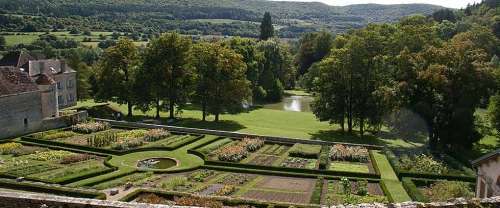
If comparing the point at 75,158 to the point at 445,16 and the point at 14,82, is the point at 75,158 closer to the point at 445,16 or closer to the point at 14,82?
the point at 14,82

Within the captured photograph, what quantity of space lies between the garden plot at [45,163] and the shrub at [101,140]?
2303 mm

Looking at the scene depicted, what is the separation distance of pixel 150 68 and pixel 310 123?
17142mm

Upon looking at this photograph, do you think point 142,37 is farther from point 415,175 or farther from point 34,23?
point 415,175

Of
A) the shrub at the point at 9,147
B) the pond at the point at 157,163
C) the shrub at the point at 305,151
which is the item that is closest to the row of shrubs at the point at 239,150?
the shrub at the point at 305,151

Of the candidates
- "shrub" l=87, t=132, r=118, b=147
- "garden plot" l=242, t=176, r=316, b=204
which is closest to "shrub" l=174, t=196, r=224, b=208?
"garden plot" l=242, t=176, r=316, b=204

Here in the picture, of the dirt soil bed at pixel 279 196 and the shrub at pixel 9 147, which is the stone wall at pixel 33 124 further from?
the dirt soil bed at pixel 279 196

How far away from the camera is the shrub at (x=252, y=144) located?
3794 centimetres

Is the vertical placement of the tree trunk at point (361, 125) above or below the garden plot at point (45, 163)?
above

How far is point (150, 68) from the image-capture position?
167 feet

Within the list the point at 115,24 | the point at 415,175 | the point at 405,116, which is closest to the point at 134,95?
the point at 405,116

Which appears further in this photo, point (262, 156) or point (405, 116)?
point (405, 116)

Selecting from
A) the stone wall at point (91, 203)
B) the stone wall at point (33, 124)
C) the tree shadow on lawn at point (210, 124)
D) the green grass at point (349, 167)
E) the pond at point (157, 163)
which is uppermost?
the stone wall at point (91, 203)

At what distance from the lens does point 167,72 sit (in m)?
50.4

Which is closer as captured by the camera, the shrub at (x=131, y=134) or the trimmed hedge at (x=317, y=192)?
the trimmed hedge at (x=317, y=192)
